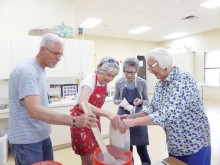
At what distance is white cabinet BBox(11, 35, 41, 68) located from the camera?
2.89m

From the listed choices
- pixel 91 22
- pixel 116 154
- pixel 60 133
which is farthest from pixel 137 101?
pixel 91 22

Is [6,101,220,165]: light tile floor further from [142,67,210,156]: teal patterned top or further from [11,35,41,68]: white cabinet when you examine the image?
[11,35,41,68]: white cabinet

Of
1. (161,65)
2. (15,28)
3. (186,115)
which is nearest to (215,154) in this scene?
(186,115)

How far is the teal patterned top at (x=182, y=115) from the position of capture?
1100 mm

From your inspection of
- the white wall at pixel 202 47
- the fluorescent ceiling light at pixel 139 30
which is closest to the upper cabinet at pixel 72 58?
the fluorescent ceiling light at pixel 139 30

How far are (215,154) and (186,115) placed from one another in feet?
6.81

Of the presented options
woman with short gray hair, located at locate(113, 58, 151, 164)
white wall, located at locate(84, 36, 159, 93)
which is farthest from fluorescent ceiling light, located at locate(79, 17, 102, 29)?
woman with short gray hair, located at locate(113, 58, 151, 164)

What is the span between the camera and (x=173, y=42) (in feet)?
30.8

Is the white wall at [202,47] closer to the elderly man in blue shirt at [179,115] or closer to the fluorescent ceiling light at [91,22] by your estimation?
the fluorescent ceiling light at [91,22]

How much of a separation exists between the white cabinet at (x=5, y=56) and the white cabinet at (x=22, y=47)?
0.06 meters

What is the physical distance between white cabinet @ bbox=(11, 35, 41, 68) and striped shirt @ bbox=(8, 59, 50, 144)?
194cm

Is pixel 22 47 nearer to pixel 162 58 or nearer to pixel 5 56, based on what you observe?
pixel 5 56

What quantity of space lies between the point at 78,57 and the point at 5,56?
3.88 feet

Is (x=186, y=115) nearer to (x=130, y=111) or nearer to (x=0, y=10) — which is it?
(x=130, y=111)
